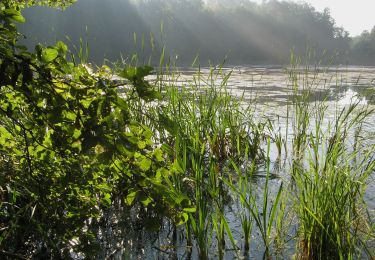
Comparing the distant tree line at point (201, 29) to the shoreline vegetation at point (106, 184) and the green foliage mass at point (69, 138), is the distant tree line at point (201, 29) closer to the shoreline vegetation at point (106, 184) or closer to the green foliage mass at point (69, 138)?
the shoreline vegetation at point (106, 184)

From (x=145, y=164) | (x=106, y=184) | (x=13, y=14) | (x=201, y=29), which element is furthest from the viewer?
(x=201, y=29)

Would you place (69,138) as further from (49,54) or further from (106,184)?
(106,184)

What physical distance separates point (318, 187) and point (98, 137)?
42.4 inches

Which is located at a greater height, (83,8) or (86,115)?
(83,8)

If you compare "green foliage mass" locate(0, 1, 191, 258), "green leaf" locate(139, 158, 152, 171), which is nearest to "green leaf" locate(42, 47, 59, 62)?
"green foliage mass" locate(0, 1, 191, 258)

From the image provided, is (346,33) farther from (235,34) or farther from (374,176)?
(374,176)

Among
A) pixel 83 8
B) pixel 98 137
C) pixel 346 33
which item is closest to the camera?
pixel 98 137

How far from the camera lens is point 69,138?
2.73 feet

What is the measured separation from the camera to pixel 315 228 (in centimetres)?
140

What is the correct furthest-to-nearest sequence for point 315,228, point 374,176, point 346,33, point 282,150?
point 346,33 → point 282,150 → point 374,176 → point 315,228

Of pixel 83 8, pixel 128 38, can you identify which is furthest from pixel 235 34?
pixel 83 8

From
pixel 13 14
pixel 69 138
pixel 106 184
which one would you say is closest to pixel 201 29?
pixel 106 184

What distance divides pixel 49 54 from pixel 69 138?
0.70 feet

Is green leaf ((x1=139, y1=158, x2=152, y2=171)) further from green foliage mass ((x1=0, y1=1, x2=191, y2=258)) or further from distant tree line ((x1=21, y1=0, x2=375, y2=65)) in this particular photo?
distant tree line ((x1=21, y1=0, x2=375, y2=65))
